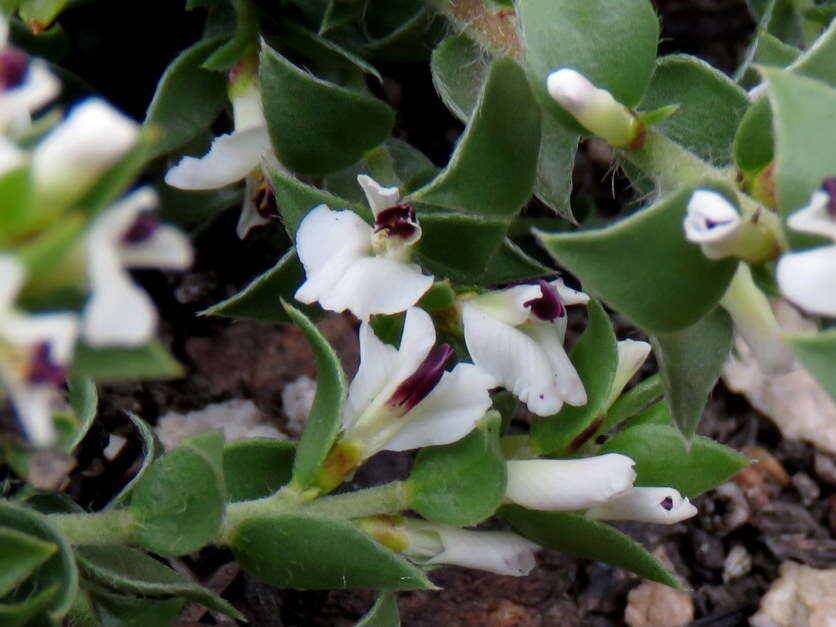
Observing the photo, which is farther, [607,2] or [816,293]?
[607,2]

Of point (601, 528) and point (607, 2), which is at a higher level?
point (607, 2)

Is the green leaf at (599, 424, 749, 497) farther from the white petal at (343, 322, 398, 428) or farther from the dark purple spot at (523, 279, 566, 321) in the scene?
the white petal at (343, 322, 398, 428)

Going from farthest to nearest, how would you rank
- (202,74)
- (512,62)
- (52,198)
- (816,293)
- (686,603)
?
(686,603) < (202,74) < (512,62) < (816,293) < (52,198)

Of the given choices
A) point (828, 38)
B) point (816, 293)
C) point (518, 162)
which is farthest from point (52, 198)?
point (828, 38)

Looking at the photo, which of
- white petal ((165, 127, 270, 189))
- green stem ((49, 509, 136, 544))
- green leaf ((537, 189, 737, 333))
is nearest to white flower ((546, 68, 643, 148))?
green leaf ((537, 189, 737, 333))

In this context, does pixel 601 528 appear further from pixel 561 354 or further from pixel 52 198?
pixel 52 198

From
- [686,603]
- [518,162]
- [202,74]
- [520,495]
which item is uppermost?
[518,162]

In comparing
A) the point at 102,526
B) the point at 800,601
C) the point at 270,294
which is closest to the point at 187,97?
the point at 270,294
